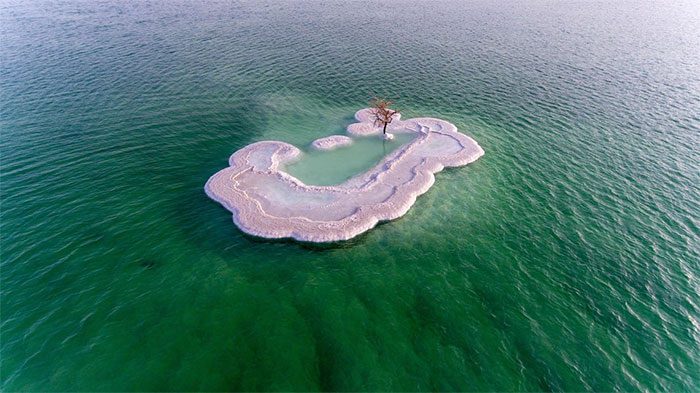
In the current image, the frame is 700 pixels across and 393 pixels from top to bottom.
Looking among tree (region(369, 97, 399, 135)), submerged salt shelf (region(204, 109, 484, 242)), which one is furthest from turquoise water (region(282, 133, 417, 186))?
tree (region(369, 97, 399, 135))

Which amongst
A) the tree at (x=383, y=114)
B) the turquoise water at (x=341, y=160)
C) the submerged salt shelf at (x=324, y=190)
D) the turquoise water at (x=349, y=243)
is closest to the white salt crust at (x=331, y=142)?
the turquoise water at (x=341, y=160)

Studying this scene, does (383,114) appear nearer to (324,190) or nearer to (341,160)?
(341,160)

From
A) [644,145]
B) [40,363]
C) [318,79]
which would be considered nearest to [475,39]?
[318,79]

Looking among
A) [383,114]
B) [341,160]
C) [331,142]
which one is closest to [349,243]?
[341,160]

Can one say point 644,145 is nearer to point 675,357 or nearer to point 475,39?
point 675,357

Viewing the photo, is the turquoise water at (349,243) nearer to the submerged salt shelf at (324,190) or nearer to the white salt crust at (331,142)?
the submerged salt shelf at (324,190)

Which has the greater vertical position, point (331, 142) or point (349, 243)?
point (331, 142)

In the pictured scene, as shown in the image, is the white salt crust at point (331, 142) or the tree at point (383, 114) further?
the tree at point (383, 114)
